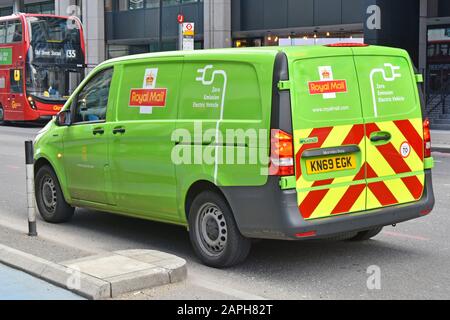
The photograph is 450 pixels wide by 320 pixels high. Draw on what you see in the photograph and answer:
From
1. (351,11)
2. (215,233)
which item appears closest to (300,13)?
(351,11)

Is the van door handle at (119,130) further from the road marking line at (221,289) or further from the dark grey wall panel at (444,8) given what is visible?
the dark grey wall panel at (444,8)

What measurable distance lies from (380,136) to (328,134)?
0.62 metres

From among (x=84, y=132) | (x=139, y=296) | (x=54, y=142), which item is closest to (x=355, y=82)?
(x=139, y=296)

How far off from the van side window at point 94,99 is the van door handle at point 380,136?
293 cm

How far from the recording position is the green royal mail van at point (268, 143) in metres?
5.70

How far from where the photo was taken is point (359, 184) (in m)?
6.06

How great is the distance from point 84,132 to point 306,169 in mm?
3000

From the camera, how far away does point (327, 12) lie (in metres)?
27.8

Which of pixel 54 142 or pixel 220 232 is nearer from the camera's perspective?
pixel 220 232

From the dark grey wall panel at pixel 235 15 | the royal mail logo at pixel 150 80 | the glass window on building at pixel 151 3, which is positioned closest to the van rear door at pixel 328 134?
the royal mail logo at pixel 150 80

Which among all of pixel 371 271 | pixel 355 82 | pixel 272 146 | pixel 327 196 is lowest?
pixel 371 271

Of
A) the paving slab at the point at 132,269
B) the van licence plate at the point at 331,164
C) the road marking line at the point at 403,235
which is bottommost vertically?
the road marking line at the point at 403,235

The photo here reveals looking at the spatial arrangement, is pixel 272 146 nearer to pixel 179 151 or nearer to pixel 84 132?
pixel 179 151

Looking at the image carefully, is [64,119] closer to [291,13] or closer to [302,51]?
[302,51]
